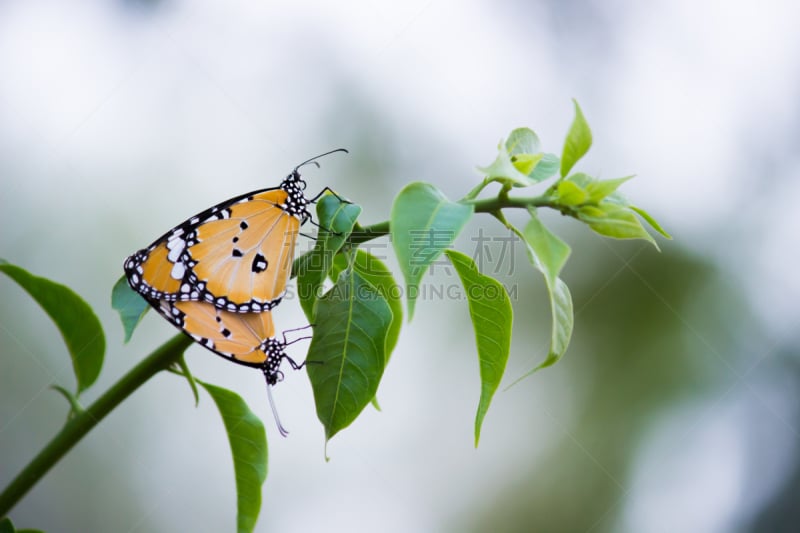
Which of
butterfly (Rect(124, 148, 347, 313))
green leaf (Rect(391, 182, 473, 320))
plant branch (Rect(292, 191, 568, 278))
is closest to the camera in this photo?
green leaf (Rect(391, 182, 473, 320))

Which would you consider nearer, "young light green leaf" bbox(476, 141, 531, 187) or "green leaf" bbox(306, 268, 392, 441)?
"young light green leaf" bbox(476, 141, 531, 187)

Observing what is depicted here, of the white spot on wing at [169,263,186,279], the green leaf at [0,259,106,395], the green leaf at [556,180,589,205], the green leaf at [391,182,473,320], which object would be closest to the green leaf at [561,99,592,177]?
the green leaf at [556,180,589,205]

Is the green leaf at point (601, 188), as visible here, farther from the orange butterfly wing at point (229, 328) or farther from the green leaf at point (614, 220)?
the orange butterfly wing at point (229, 328)

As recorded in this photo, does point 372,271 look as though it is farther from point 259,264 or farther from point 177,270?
point 177,270

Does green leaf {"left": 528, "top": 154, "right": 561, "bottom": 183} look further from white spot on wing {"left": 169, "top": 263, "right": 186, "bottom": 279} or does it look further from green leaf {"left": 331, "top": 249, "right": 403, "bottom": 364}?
white spot on wing {"left": 169, "top": 263, "right": 186, "bottom": 279}

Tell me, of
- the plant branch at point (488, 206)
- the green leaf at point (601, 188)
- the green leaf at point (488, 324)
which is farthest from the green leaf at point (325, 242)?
the green leaf at point (601, 188)

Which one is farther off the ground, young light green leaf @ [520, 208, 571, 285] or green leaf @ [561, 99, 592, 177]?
green leaf @ [561, 99, 592, 177]

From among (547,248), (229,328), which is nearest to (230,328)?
(229,328)
